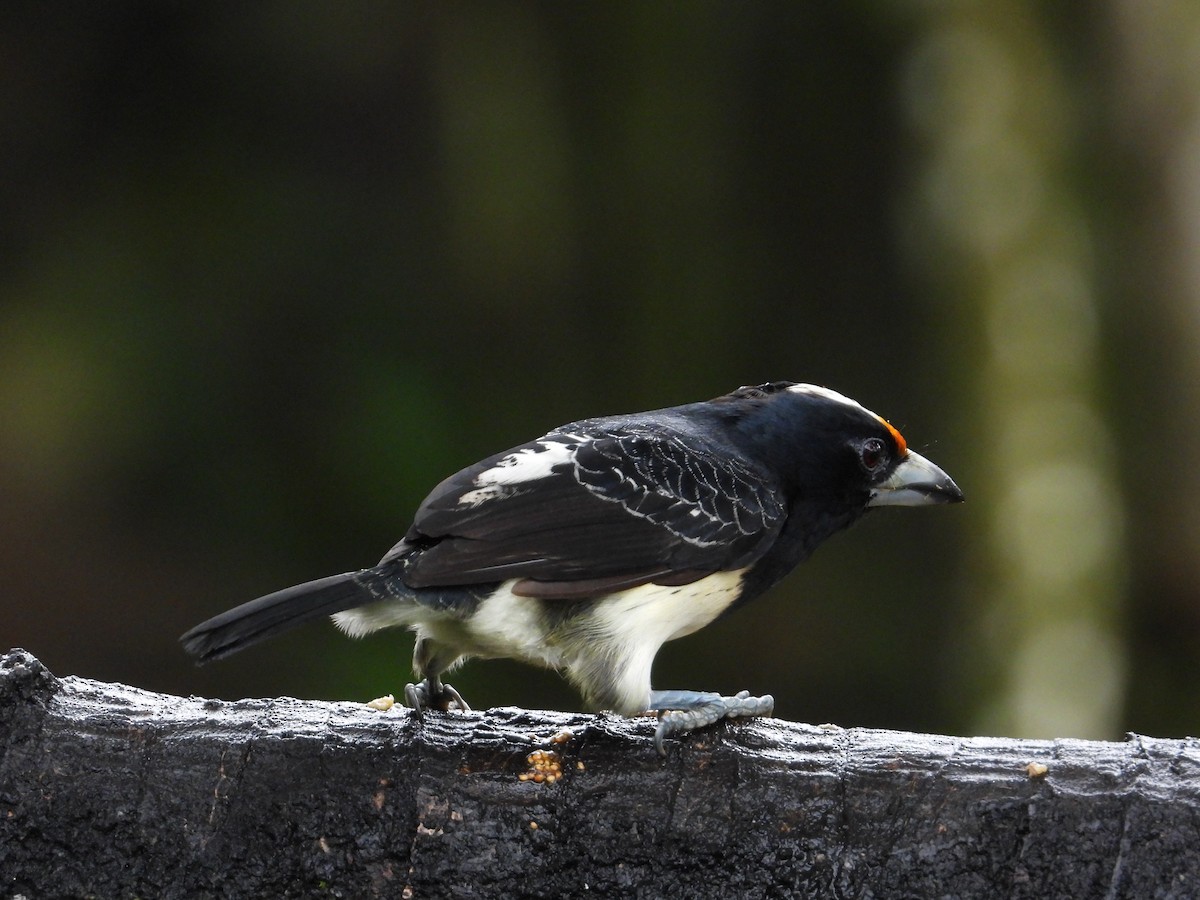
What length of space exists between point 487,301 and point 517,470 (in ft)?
11.3

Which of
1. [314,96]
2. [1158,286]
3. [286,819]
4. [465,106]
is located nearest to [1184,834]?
[286,819]

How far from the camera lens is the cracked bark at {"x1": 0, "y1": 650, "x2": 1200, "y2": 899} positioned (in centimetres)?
235

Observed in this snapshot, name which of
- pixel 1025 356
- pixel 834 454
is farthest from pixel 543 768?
pixel 1025 356

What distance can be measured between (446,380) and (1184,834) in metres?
4.36

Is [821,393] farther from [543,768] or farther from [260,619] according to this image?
[260,619]

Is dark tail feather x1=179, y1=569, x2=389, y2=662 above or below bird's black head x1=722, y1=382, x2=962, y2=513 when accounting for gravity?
below

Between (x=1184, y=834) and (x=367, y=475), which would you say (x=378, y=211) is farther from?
(x=1184, y=834)

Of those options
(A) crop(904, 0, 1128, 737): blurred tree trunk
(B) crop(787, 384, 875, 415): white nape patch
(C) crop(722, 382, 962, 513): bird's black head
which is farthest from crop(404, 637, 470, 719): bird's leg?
(A) crop(904, 0, 1128, 737): blurred tree trunk

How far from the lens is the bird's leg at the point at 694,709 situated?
103 inches

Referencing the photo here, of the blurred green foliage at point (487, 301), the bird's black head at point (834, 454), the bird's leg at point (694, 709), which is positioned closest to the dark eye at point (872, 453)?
the bird's black head at point (834, 454)

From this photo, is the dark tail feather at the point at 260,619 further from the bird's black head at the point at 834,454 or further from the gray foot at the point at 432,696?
the bird's black head at the point at 834,454

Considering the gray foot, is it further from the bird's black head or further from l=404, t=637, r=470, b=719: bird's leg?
the bird's black head

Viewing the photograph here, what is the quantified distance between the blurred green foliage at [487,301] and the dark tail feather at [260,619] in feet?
11.2

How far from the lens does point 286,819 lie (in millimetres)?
2506
